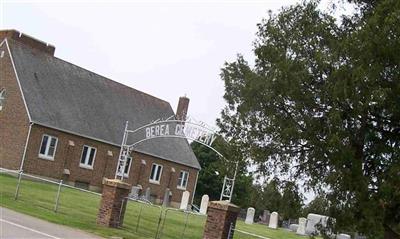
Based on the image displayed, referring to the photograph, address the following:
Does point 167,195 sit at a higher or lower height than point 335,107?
lower

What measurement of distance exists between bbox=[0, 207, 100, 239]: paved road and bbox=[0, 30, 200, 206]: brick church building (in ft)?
69.0

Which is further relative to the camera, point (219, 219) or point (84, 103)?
point (84, 103)

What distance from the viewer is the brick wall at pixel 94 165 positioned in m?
39.4

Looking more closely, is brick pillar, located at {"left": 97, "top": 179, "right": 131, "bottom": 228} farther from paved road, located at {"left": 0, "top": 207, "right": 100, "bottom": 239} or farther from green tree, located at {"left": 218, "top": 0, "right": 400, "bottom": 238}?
green tree, located at {"left": 218, "top": 0, "right": 400, "bottom": 238}

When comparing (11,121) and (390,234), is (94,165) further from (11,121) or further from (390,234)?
(390,234)

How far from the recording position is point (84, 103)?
4494 cm

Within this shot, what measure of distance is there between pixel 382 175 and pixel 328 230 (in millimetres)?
3638

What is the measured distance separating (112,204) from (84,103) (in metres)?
25.8

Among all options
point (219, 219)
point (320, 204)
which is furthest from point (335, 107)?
point (219, 219)

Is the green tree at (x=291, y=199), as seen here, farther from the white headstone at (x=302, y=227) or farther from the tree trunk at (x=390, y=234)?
the white headstone at (x=302, y=227)

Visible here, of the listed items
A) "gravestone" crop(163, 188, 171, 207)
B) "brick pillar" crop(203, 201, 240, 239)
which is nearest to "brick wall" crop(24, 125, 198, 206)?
"gravestone" crop(163, 188, 171, 207)

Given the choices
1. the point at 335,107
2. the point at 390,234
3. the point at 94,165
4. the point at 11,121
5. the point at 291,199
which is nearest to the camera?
the point at 335,107

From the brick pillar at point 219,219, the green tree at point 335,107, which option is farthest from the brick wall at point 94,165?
the green tree at point 335,107

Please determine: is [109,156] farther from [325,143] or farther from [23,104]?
[325,143]
